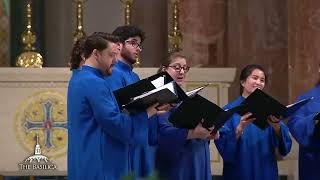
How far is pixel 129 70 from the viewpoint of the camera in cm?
639

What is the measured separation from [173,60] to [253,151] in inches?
42.1

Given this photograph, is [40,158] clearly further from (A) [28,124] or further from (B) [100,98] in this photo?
(B) [100,98]

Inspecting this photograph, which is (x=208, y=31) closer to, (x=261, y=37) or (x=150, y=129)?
(x=261, y=37)

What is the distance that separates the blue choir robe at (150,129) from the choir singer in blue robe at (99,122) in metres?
0.45

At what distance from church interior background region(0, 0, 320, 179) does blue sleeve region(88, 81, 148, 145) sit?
3.35 meters

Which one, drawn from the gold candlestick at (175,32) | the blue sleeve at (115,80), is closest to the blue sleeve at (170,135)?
the blue sleeve at (115,80)

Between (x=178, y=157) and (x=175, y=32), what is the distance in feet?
12.0

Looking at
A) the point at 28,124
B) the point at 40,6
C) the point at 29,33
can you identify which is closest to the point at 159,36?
the point at 40,6

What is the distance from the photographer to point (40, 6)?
12.2 meters

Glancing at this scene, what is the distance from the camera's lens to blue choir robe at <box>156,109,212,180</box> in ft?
21.4

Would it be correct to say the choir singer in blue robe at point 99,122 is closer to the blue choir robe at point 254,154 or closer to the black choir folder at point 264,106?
the black choir folder at point 264,106

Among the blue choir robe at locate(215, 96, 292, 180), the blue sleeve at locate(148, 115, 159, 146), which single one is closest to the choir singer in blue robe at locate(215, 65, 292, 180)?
the blue choir robe at locate(215, 96, 292, 180)

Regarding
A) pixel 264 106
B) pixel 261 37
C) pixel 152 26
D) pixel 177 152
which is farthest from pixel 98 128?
pixel 152 26

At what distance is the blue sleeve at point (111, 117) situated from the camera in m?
5.52
